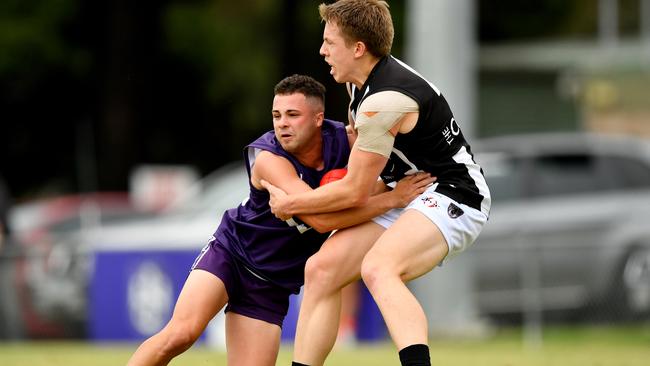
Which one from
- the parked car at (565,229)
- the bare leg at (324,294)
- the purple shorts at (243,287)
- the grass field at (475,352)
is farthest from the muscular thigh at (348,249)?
the parked car at (565,229)

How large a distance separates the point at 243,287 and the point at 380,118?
1297mm

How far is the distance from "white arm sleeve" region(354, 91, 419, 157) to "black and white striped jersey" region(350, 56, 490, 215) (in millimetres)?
48

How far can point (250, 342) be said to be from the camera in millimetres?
7324

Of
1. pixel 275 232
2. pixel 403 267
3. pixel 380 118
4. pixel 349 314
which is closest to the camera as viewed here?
pixel 380 118

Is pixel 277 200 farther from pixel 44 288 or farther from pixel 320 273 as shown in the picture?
pixel 44 288

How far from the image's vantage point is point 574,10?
90.7 ft

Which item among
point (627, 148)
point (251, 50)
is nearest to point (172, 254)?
point (627, 148)

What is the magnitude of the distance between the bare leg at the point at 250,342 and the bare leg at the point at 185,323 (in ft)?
0.77

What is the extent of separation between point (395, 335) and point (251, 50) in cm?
2453

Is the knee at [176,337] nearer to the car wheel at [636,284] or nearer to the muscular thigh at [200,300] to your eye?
the muscular thigh at [200,300]

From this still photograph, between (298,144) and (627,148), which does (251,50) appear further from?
(298,144)

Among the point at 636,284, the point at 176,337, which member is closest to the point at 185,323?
the point at 176,337

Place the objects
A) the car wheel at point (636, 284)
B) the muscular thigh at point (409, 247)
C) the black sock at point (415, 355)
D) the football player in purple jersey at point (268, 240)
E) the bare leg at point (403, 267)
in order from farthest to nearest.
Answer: the car wheel at point (636, 284)
the football player in purple jersey at point (268, 240)
the muscular thigh at point (409, 247)
the bare leg at point (403, 267)
the black sock at point (415, 355)

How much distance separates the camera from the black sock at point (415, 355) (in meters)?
6.49
